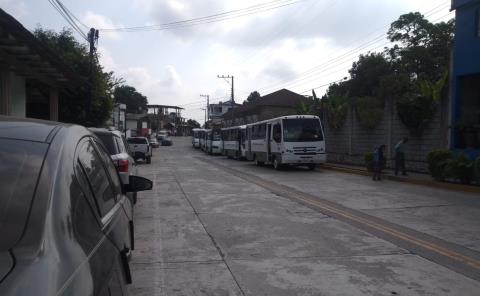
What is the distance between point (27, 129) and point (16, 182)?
22.0 inches

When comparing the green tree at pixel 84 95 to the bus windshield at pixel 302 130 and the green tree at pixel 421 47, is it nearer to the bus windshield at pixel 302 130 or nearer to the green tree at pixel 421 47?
the bus windshield at pixel 302 130

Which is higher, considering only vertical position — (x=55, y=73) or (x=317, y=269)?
(x=55, y=73)

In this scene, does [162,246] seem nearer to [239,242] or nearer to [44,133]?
[239,242]

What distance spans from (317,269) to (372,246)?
176cm

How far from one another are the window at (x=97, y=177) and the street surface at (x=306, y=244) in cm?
224

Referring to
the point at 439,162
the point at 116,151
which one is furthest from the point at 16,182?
the point at 439,162

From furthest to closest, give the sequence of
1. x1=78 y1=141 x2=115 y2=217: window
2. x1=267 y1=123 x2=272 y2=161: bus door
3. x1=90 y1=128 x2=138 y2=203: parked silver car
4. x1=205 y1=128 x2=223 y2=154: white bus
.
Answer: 1. x1=205 y1=128 x2=223 y2=154: white bus
2. x1=267 y1=123 x2=272 y2=161: bus door
3. x1=90 y1=128 x2=138 y2=203: parked silver car
4. x1=78 y1=141 x2=115 y2=217: window

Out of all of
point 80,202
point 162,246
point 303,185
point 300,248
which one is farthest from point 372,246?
point 303,185

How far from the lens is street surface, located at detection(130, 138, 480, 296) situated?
615cm

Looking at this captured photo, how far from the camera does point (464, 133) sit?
19609 millimetres

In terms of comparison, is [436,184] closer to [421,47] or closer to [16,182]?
[16,182]

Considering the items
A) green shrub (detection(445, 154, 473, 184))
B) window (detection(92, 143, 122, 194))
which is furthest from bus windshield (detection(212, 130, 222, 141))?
window (detection(92, 143, 122, 194))

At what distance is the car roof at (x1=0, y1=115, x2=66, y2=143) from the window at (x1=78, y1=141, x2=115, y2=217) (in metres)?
0.26

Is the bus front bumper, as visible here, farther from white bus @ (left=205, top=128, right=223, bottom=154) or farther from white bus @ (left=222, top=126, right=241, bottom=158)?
white bus @ (left=205, top=128, right=223, bottom=154)
